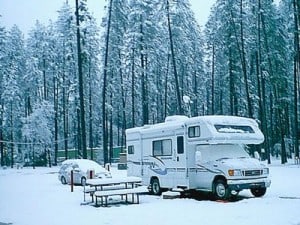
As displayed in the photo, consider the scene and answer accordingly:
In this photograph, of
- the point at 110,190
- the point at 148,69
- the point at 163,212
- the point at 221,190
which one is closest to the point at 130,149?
the point at 110,190

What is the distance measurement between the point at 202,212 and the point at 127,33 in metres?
30.0

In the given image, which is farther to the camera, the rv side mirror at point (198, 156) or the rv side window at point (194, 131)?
the rv side window at point (194, 131)

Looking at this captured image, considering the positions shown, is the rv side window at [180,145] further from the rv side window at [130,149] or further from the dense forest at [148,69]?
the dense forest at [148,69]

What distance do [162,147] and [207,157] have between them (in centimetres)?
264

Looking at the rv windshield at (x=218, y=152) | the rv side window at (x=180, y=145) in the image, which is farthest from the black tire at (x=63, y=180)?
the rv windshield at (x=218, y=152)

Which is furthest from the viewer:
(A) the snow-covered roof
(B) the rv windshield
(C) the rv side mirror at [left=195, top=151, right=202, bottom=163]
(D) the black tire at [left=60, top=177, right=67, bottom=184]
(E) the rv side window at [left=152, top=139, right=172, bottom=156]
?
(D) the black tire at [left=60, top=177, right=67, bottom=184]

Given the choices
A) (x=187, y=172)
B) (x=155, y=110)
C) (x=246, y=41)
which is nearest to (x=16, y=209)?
(x=187, y=172)

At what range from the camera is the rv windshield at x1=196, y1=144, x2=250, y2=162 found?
637 inches

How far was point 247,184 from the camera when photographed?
15.3 m

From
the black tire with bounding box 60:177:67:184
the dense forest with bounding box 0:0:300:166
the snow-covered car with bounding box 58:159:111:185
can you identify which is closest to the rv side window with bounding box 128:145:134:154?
the snow-covered car with bounding box 58:159:111:185

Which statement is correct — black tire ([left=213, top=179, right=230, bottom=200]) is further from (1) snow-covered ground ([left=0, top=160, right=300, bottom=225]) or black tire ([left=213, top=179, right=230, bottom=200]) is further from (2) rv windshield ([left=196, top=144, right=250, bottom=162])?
(2) rv windshield ([left=196, top=144, right=250, bottom=162])

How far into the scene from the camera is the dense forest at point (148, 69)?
120 feet

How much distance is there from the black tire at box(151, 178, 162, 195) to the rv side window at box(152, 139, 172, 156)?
113cm

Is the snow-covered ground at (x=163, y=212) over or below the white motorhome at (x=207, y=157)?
below
